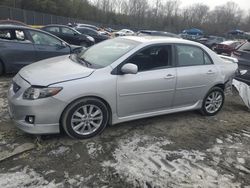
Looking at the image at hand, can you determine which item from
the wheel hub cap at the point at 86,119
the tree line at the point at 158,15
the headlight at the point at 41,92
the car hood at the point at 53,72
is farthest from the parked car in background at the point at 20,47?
the tree line at the point at 158,15

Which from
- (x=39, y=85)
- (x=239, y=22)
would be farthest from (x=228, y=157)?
(x=239, y=22)

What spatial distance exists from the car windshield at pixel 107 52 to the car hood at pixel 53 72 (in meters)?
0.30

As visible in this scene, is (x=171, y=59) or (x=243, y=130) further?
(x=243, y=130)

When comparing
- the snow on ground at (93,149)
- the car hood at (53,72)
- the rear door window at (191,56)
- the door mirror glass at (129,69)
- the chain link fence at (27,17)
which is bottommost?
the snow on ground at (93,149)

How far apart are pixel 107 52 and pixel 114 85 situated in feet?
2.84

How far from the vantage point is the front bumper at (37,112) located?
3.65 m

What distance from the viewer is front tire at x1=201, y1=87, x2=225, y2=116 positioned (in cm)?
543

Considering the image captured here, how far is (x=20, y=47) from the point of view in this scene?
703 centimetres

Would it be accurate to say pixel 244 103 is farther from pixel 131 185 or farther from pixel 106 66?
pixel 131 185

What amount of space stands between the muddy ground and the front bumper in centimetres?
25

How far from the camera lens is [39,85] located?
3.70 metres

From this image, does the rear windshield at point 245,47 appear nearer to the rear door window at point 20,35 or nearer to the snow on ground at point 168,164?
the snow on ground at point 168,164

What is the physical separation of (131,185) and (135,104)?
1525 mm

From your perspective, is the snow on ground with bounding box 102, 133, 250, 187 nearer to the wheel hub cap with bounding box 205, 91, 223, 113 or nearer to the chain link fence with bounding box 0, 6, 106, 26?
the wheel hub cap with bounding box 205, 91, 223, 113
